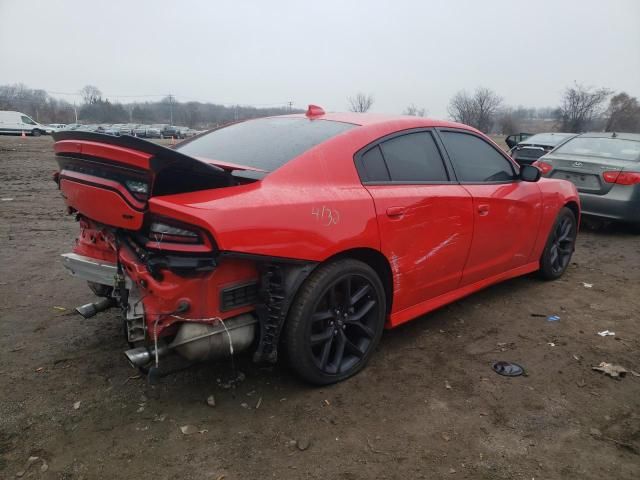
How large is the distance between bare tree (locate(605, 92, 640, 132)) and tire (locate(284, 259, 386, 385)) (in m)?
47.0

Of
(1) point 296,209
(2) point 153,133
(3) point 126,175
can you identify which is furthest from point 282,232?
(2) point 153,133

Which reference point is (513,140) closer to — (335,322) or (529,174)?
(529,174)

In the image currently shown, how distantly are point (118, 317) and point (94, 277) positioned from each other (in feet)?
3.52

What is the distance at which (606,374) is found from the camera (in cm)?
293

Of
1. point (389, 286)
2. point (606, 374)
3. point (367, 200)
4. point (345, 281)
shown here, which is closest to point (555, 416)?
point (606, 374)

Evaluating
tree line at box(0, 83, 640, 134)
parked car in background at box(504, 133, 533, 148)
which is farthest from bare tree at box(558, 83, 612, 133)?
parked car in background at box(504, 133, 533, 148)

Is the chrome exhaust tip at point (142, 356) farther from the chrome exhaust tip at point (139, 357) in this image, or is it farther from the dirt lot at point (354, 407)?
the dirt lot at point (354, 407)

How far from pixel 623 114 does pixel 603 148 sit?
44373mm

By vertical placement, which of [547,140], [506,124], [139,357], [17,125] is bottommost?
[139,357]

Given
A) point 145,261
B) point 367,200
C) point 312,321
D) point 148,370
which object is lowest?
point 148,370

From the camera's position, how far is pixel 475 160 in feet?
11.9

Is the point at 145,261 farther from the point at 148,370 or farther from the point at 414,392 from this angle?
the point at 414,392

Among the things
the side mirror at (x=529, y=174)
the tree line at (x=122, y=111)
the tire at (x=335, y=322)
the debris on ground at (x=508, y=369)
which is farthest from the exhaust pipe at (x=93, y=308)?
the tree line at (x=122, y=111)

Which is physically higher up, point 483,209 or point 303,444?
point 483,209
